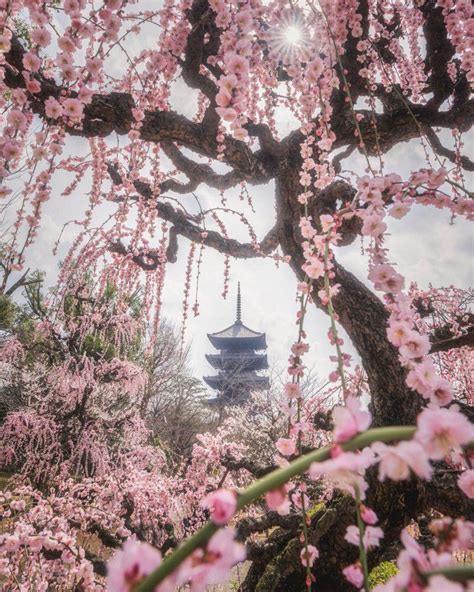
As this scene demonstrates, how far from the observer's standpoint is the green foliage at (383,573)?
4969mm

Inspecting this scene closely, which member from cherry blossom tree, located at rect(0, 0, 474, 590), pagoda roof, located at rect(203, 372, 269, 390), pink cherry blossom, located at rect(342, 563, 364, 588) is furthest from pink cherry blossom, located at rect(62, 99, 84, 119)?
pagoda roof, located at rect(203, 372, 269, 390)

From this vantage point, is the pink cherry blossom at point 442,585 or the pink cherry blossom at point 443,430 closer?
the pink cherry blossom at point 442,585

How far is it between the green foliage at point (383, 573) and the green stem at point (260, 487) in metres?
5.74

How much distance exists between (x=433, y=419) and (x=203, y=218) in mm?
3679

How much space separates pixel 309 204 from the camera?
3168 millimetres

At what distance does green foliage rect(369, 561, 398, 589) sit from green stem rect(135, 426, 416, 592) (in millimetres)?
5737

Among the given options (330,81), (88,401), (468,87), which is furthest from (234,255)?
(88,401)

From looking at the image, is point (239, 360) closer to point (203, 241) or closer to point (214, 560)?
point (203, 241)

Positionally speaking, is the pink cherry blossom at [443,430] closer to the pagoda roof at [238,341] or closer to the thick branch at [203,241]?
the thick branch at [203,241]

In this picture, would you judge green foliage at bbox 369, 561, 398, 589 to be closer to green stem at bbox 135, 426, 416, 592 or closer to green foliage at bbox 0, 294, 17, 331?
green stem at bbox 135, 426, 416, 592

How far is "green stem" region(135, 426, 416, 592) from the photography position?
34 centimetres

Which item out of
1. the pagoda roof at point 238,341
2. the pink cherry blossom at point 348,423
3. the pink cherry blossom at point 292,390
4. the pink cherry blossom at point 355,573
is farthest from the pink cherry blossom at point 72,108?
the pagoda roof at point 238,341

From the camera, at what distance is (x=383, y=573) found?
5.28 metres

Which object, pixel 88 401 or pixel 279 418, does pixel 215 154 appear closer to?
pixel 88 401
